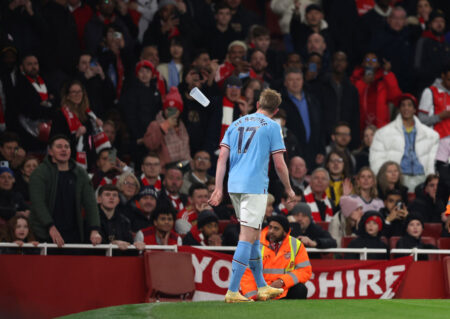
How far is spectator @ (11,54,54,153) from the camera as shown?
14.8 m

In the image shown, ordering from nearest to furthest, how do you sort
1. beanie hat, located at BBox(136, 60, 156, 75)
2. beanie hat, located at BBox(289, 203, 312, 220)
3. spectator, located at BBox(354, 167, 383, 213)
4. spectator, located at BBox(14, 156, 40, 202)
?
beanie hat, located at BBox(289, 203, 312, 220) < spectator, located at BBox(14, 156, 40, 202) < spectator, located at BBox(354, 167, 383, 213) < beanie hat, located at BBox(136, 60, 156, 75)

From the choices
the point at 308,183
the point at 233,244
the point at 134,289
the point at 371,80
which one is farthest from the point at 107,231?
the point at 371,80

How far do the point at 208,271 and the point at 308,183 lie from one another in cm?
390

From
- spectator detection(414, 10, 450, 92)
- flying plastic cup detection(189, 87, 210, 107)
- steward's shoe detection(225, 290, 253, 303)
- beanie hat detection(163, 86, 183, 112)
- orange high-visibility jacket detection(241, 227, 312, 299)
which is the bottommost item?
steward's shoe detection(225, 290, 253, 303)

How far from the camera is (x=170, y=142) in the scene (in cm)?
1554

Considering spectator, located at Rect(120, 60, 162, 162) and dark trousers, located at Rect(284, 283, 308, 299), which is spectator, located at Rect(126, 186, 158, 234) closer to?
spectator, located at Rect(120, 60, 162, 162)

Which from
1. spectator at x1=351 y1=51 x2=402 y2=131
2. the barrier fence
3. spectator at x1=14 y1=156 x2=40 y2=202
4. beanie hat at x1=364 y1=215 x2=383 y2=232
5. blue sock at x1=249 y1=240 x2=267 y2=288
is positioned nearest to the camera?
blue sock at x1=249 y1=240 x2=267 y2=288

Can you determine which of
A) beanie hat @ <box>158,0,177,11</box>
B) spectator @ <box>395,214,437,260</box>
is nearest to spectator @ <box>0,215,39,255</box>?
spectator @ <box>395,214,437,260</box>

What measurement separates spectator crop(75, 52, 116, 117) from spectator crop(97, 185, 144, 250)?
10.1 feet

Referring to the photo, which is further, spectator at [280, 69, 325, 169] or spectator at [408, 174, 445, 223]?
spectator at [280, 69, 325, 169]

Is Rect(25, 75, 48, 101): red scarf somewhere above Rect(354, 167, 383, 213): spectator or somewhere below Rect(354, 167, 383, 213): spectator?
above

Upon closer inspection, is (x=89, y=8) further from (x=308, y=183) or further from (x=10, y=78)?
(x=308, y=183)

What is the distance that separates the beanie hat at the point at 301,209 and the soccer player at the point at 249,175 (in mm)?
3665

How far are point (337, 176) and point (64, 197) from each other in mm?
5182
